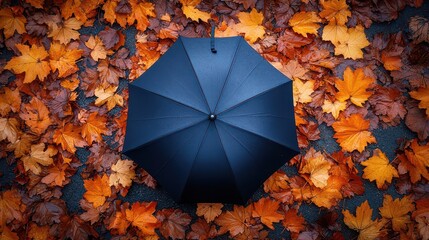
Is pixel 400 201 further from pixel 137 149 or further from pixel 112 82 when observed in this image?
pixel 112 82

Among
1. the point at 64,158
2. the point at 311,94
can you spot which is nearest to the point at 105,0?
the point at 64,158

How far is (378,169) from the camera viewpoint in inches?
127

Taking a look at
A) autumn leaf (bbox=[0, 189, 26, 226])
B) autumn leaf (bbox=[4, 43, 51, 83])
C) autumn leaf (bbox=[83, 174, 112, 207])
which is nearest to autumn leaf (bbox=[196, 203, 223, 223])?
A: autumn leaf (bbox=[83, 174, 112, 207])

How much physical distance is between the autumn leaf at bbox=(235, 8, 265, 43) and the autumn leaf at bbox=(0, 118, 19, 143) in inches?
93.0

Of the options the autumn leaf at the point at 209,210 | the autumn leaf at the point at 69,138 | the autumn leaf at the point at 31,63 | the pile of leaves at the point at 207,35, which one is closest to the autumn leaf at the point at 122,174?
the pile of leaves at the point at 207,35

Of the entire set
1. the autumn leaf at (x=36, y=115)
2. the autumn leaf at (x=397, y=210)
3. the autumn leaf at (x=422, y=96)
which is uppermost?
the autumn leaf at (x=422, y=96)

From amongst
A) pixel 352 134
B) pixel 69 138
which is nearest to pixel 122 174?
pixel 69 138

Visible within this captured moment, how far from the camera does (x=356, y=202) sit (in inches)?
127

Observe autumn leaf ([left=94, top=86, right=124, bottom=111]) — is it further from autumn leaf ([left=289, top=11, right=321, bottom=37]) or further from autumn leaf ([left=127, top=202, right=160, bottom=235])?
autumn leaf ([left=289, top=11, right=321, bottom=37])

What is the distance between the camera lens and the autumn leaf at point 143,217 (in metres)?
3.15

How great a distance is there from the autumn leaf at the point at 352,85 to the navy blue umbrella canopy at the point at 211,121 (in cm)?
95

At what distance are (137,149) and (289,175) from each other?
1.55 m

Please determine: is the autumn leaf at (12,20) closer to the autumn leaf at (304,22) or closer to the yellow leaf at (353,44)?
the autumn leaf at (304,22)

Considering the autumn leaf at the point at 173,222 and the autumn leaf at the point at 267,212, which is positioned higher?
the autumn leaf at the point at 267,212
